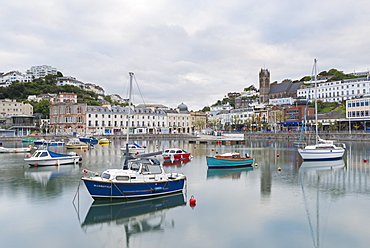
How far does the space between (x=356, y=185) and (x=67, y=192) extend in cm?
2478

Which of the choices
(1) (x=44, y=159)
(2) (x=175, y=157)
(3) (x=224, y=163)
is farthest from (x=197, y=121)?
(1) (x=44, y=159)

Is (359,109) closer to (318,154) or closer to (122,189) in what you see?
(318,154)

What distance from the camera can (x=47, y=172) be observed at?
35500 mm

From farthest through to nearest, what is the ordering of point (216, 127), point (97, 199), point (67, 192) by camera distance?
point (216, 127) → point (67, 192) → point (97, 199)

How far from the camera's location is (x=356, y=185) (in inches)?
1121

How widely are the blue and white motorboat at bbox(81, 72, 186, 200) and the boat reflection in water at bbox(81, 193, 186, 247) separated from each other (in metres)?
0.51

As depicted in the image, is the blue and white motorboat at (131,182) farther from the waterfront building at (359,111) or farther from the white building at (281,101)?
the white building at (281,101)

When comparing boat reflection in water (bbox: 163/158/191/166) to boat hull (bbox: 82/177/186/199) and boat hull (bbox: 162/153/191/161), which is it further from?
boat hull (bbox: 82/177/186/199)

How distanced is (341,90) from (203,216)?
481 ft

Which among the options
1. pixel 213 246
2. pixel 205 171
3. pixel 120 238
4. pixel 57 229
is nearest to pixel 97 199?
pixel 57 229

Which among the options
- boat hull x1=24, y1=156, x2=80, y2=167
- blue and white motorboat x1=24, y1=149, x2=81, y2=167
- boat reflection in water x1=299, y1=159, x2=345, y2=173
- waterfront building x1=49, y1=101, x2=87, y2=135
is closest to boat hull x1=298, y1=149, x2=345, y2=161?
boat reflection in water x1=299, y1=159, x2=345, y2=173

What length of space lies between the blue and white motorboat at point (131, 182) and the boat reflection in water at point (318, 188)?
9.76 metres

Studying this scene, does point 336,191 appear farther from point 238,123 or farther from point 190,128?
point 238,123

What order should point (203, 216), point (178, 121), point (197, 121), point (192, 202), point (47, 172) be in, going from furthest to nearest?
point (197, 121) → point (178, 121) → point (47, 172) → point (192, 202) → point (203, 216)
